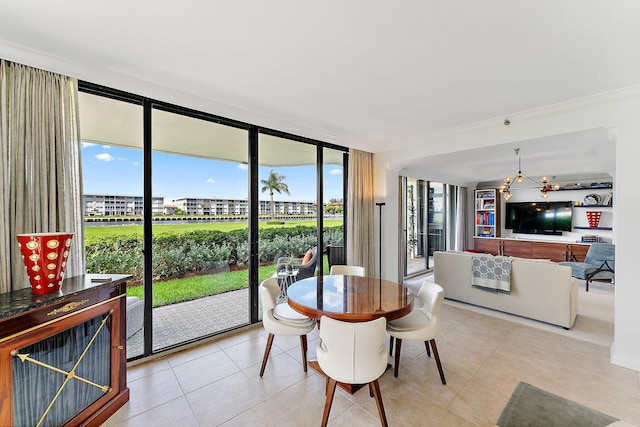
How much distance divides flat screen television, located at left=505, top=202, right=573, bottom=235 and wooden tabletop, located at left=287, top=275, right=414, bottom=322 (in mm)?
6534

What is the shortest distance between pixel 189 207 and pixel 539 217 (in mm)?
8284

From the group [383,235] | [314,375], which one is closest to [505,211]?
[383,235]

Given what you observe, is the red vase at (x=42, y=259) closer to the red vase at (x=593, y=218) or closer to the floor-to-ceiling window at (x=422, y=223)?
the floor-to-ceiling window at (x=422, y=223)

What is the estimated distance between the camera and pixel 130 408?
2029 mm

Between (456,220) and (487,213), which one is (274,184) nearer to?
(456,220)

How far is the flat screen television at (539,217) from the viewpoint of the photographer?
666 centimetres

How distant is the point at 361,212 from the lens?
15.1 feet

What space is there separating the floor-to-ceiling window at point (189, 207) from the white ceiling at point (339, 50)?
1.26 ft

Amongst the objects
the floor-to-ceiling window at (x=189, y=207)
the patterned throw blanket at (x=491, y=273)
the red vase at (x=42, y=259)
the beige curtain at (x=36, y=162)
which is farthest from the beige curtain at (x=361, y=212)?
the red vase at (x=42, y=259)

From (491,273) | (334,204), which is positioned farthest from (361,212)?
Answer: (491,273)

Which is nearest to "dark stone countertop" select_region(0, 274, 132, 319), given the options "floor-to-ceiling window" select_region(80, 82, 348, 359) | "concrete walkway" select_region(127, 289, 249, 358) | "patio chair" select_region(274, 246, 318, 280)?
"floor-to-ceiling window" select_region(80, 82, 348, 359)

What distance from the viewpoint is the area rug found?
6.11ft

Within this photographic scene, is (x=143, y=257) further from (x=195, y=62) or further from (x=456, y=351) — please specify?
(x=456, y=351)

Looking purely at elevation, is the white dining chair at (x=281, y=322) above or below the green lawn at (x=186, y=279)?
below
